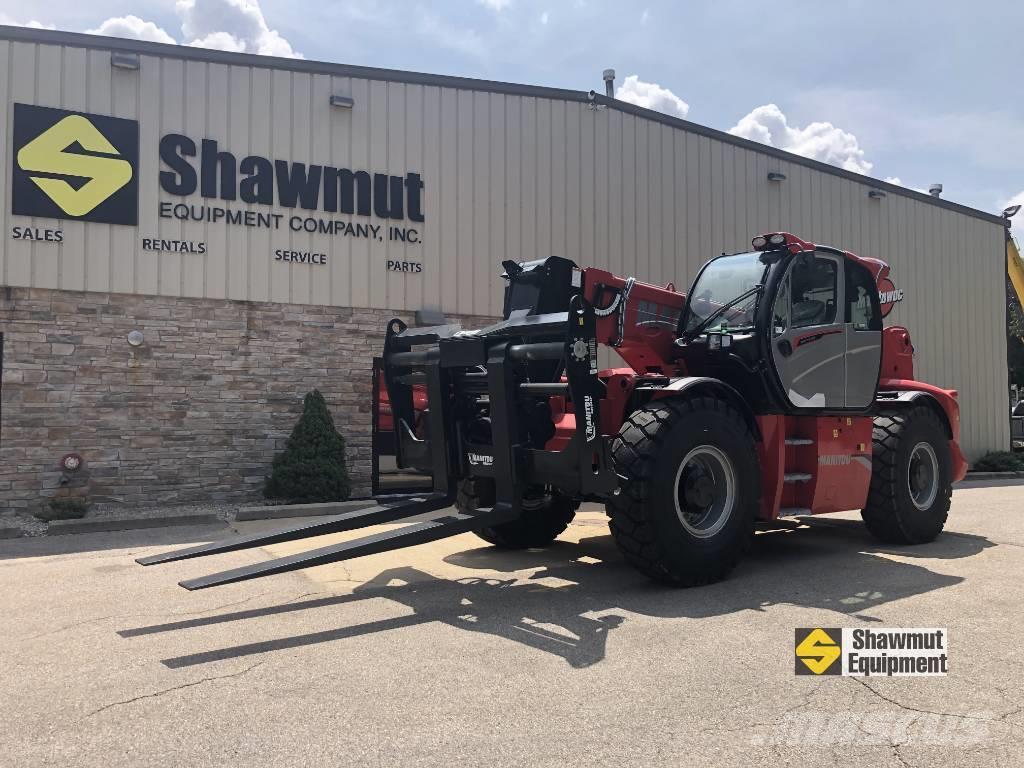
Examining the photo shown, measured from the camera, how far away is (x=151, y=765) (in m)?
3.34

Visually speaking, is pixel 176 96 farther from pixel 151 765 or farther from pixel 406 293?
pixel 151 765

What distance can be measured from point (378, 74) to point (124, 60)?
366cm

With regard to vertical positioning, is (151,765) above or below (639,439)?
below

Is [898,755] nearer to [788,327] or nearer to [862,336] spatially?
[788,327]

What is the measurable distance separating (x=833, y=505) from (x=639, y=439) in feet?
8.16

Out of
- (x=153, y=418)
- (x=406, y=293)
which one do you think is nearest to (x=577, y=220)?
(x=406, y=293)

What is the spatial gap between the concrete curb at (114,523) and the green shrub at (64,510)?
1.00 ft

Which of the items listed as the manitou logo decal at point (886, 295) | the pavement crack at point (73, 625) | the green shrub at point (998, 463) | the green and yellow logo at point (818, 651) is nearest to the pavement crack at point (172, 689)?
the pavement crack at point (73, 625)

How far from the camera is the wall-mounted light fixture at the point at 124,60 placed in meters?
11.5

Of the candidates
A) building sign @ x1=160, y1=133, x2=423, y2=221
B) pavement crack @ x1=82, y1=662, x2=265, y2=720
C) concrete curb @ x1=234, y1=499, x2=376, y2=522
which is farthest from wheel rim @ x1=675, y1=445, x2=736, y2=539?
building sign @ x1=160, y1=133, x2=423, y2=221

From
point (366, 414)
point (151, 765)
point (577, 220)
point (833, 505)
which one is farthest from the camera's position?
point (577, 220)

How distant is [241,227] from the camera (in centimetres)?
1220

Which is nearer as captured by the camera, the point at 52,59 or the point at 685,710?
the point at 685,710

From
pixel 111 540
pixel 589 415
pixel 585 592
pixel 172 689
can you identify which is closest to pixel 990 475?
pixel 585 592
